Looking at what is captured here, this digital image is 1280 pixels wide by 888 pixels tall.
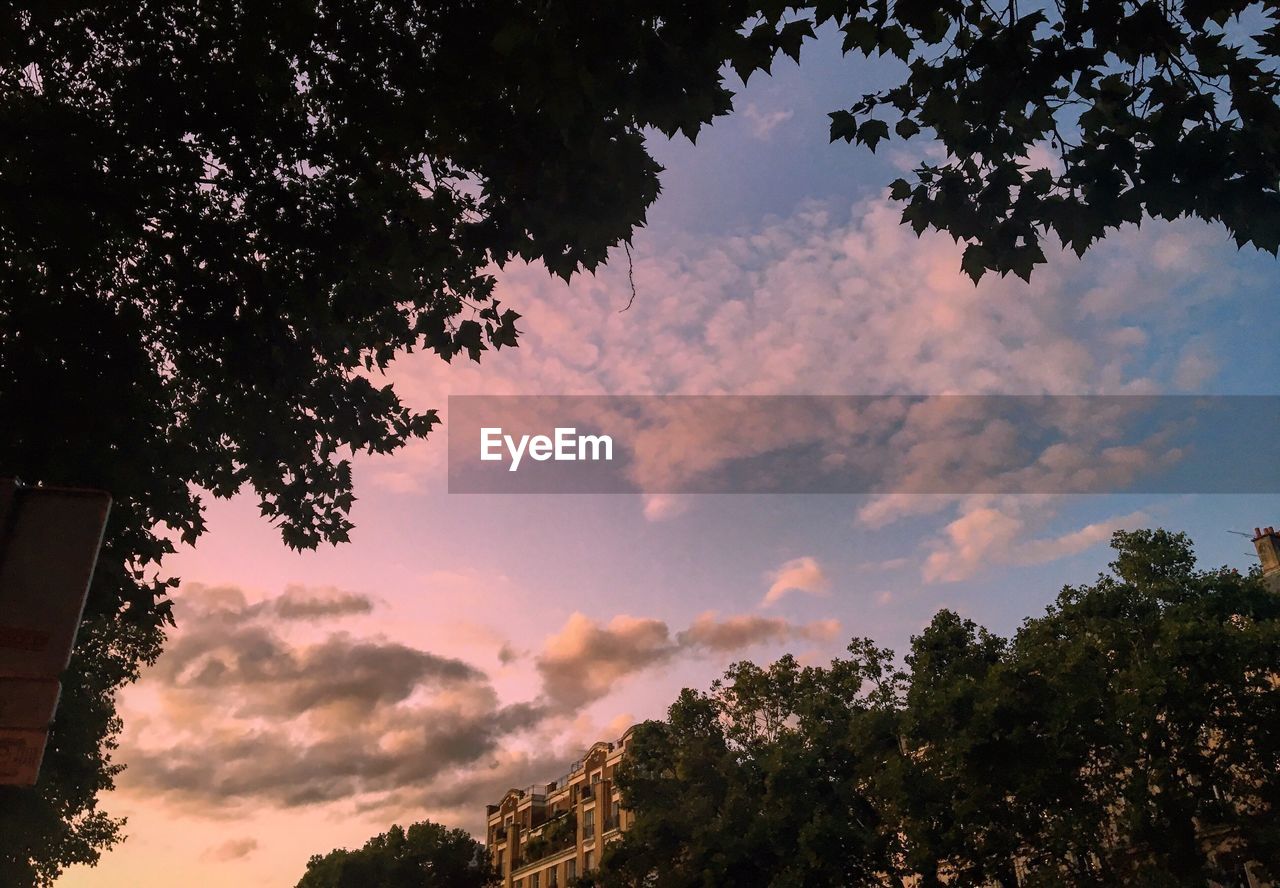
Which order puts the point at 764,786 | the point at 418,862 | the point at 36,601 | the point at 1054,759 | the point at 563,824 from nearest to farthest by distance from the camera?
1. the point at 36,601
2. the point at 1054,759
3. the point at 764,786
4. the point at 418,862
5. the point at 563,824

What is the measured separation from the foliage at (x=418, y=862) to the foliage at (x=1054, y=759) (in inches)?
1355

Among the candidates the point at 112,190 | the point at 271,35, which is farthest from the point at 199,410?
the point at 271,35

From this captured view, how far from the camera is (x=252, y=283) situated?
921 cm

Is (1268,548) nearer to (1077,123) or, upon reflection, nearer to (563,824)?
(1077,123)

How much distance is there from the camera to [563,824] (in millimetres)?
74812

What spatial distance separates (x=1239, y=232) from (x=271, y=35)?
757 cm

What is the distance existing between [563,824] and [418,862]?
1498 cm

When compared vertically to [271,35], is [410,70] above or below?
below

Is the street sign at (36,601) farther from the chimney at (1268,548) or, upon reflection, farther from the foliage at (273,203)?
the chimney at (1268,548)

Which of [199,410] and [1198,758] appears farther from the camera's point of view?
[1198,758]

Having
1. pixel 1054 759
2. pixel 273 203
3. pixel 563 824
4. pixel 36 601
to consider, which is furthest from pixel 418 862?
pixel 36 601

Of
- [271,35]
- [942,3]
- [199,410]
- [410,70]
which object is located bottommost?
[199,410]

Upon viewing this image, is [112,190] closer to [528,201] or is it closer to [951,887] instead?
[528,201]

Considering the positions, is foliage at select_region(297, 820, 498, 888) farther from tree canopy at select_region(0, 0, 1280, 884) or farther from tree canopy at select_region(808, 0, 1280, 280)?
tree canopy at select_region(808, 0, 1280, 280)
